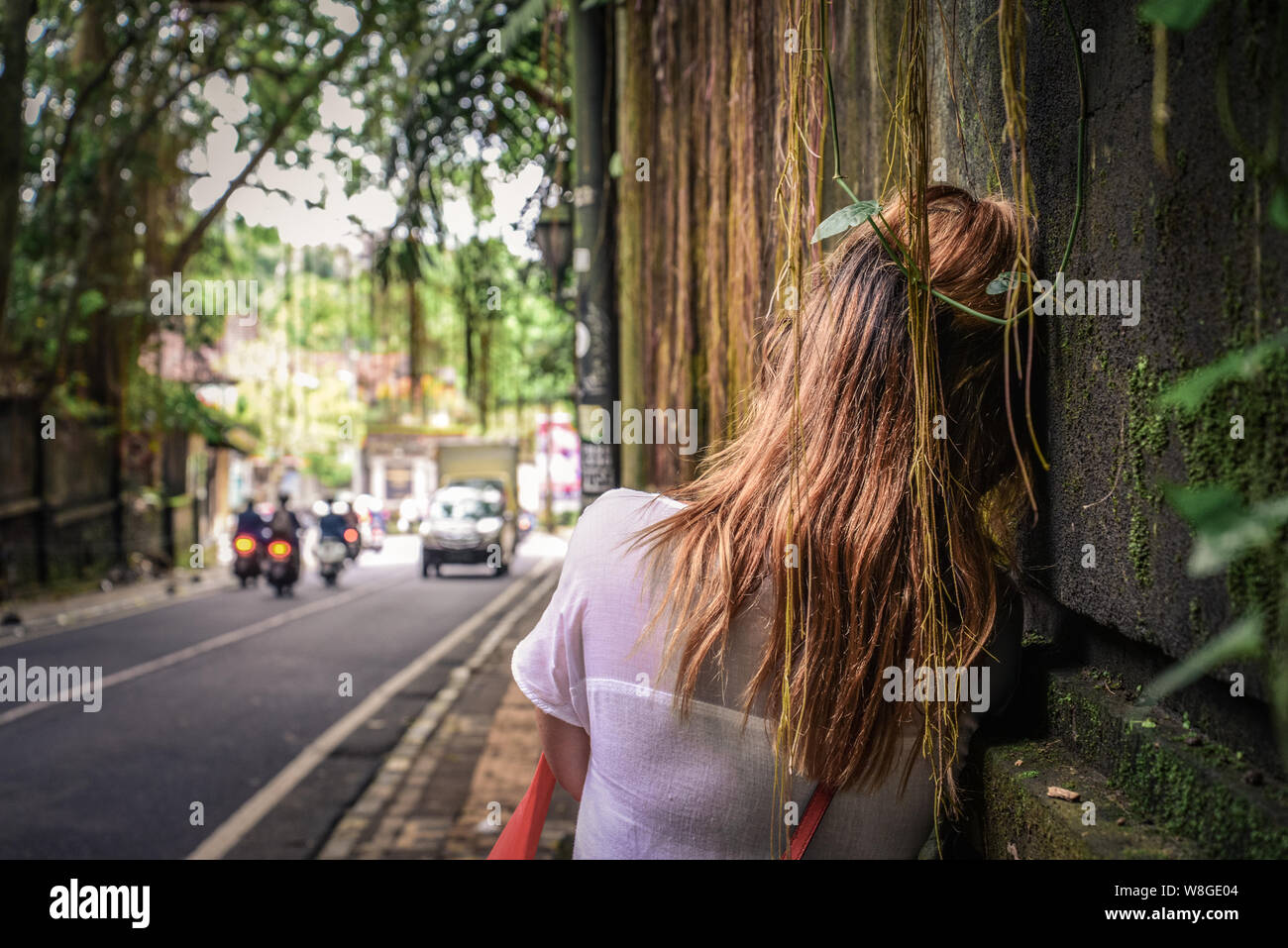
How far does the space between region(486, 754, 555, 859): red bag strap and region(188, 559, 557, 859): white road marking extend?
3.87 metres

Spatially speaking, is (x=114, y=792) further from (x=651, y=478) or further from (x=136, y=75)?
(x=136, y=75)

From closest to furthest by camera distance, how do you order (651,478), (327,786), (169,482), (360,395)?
(651,478), (327,786), (169,482), (360,395)

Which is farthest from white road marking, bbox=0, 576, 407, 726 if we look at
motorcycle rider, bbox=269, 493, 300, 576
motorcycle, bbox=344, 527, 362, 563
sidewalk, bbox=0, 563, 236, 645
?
sidewalk, bbox=0, 563, 236, 645

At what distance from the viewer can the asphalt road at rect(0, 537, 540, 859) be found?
5359mm

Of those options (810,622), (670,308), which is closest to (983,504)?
(810,622)

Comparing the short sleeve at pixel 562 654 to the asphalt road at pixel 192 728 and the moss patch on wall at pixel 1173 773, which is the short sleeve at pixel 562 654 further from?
the asphalt road at pixel 192 728

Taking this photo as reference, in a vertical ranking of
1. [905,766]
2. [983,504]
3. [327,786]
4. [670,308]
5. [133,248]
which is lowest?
[327,786]

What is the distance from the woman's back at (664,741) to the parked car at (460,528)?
20476mm

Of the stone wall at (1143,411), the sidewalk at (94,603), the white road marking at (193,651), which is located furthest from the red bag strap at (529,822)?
the sidewalk at (94,603)

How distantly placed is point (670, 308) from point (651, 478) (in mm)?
1030

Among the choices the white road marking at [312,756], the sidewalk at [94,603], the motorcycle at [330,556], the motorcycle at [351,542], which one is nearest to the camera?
the white road marking at [312,756]

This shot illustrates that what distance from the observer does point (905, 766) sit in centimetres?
136

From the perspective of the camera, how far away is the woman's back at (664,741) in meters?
1.33

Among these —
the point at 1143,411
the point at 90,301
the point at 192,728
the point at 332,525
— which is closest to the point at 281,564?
the point at 332,525
